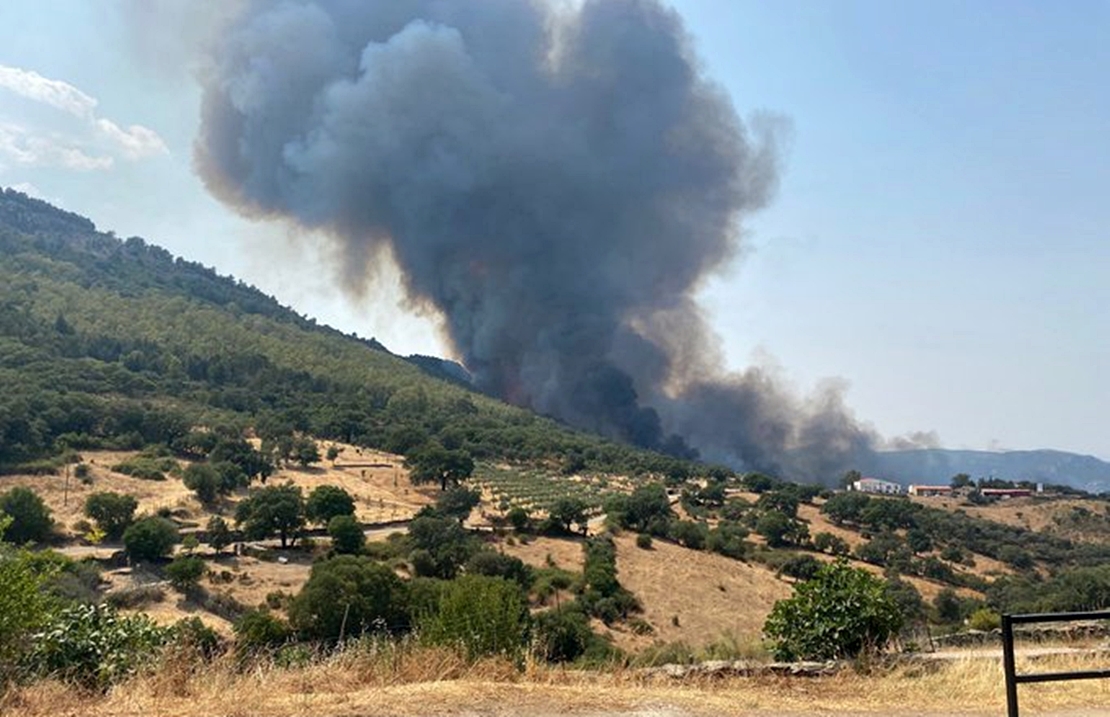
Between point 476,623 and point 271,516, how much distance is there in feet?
134

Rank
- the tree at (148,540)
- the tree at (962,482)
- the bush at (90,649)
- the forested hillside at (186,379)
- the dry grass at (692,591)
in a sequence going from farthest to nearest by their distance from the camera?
the tree at (962,482), the forested hillside at (186,379), the tree at (148,540), the dry grass at (692,591), the bush at (90,649)

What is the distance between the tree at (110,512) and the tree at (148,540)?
341 cm

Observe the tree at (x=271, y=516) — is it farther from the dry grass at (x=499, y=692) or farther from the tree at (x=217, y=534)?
the dry grass at (x=499, y=692)

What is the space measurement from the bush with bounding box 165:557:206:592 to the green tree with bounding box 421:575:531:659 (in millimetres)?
31285

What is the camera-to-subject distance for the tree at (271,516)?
45281mm

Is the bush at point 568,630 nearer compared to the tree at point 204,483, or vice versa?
the bush at point 568,630

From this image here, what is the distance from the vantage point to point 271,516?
45500 millimetres

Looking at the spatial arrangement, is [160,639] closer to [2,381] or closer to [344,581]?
[344,581]

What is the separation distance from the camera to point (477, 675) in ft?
23.3

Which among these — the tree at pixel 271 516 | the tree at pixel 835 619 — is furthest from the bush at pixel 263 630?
the tree at pixel 835 619

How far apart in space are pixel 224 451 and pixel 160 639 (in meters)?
57.0

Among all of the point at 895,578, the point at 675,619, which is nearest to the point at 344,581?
the point at 675,619

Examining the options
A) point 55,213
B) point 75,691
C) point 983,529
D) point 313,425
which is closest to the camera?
point 75,691

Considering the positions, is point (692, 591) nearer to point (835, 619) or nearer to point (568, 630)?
point (568, 630)
